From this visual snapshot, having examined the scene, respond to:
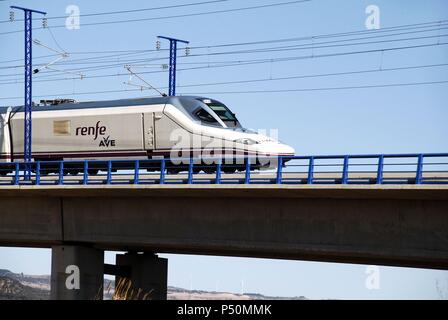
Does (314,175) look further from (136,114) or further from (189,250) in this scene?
(136,114)

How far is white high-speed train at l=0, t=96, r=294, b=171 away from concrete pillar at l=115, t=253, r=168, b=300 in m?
4.05

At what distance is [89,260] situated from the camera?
3597cm

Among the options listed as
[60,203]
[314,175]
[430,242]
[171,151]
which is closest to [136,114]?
[171,151]

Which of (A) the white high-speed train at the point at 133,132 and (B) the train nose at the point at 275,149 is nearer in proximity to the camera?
(B) the train nose at the point at 275,149

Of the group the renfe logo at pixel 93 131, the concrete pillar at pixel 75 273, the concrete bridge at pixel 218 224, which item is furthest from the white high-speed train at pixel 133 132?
the concrete pillar at pixel 75 273

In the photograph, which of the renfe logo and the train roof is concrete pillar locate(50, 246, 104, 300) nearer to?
the renfe logo

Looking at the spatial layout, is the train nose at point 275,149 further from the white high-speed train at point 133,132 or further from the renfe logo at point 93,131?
the renfe logo at point 93,131

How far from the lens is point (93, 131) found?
41031 mm

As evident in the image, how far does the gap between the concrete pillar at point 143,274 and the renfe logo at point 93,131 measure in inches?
202

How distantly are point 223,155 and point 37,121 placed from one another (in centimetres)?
1157

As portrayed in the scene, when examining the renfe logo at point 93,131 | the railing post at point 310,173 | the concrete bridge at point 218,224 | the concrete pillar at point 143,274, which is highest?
the renfe logo at point 93,131

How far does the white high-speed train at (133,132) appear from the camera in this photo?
35.7 meters

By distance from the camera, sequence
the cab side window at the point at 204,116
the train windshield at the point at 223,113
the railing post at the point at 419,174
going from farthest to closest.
Answer: the train windshield at the point at 223,113, the cab side window at the point at 204,116, the railing post at the point at 419,174

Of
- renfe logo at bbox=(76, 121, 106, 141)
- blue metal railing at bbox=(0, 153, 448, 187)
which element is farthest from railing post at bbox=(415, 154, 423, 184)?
renfe logo at bbox=(76, 121, 106, 141)
